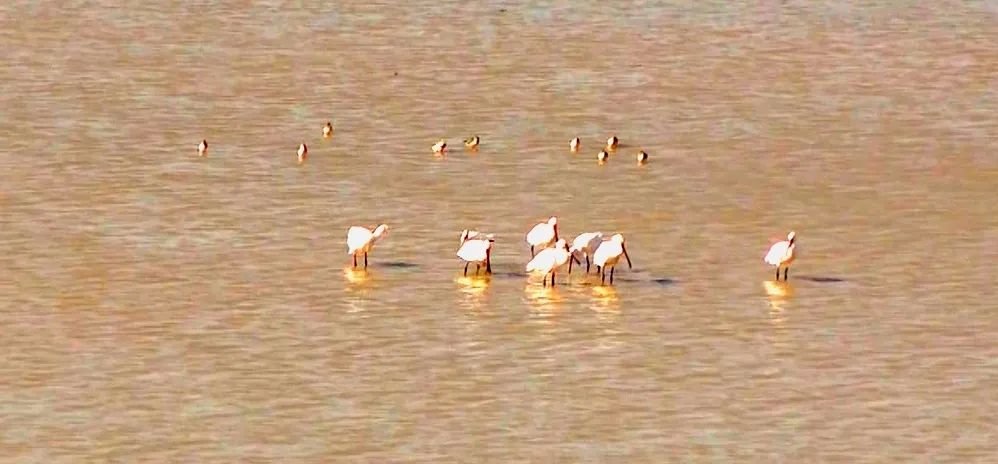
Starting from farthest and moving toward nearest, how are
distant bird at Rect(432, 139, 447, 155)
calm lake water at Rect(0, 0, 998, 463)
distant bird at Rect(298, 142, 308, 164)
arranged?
distant bird at Rect(432, 139, 447, 155) → distant bird at Rect(298, 142, 308, 164) → calm lake water at Rect(0, 0, 998, 463)

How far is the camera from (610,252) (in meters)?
17.0

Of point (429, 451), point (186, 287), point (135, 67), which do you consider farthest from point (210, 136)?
point (429, 451)

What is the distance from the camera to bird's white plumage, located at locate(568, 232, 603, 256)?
17.5m

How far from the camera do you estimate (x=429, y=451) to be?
1355cm

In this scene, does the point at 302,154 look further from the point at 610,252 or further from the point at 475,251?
the point at 610,252

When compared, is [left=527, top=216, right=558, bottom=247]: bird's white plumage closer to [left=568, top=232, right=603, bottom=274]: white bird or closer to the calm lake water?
[left=568, top=232, right=603, bottom=274]: white bird

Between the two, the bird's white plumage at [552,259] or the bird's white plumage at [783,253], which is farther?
the bird's white plumage at [783,253]

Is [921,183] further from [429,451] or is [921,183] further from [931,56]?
[429,451]

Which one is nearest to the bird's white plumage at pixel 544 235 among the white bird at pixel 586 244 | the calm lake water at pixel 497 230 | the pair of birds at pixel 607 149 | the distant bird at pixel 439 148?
the white bird at pixel 586 244

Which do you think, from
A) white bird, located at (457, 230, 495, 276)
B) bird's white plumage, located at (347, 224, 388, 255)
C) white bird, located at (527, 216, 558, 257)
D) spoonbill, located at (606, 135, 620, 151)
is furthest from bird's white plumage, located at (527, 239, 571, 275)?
spoonbill, located at (606, 135, 620, 151)

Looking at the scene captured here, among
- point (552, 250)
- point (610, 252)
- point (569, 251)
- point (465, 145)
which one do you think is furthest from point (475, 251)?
point (465, 145)

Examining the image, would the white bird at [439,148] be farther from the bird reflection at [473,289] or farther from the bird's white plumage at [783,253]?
the bird's white plumage at [783,253]

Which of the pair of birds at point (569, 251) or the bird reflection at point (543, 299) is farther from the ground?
the pair of birds at point (569, 251)

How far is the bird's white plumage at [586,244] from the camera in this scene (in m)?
17.5
